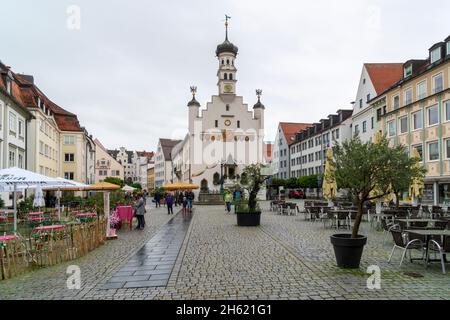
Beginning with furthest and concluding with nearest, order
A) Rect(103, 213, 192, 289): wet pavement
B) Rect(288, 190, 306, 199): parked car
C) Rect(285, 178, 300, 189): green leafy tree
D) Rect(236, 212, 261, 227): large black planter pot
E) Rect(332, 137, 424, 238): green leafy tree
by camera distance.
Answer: Rect(285, 178, 300, 189): green leafy tree → Rect(288, 190, 306, 199): parked car → Rect(236, 212, 261, 227): large black planter pot → Rect(332, 137, 424, 238): green leafy tree → Rect(103, 213, 192, 289): wet pavement

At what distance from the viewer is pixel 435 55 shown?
29.0 meters

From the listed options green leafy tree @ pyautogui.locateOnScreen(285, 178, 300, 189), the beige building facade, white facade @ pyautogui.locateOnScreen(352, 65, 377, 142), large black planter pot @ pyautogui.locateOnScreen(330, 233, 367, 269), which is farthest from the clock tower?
large black planter pot @ pyautogui.locateOnScreen(330, 233, 367, 269)

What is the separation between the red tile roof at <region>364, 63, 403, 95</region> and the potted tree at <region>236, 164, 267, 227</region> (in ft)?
89.1

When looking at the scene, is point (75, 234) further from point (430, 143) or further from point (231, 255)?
point (430, 143)

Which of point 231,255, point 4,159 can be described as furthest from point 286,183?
point 231,255

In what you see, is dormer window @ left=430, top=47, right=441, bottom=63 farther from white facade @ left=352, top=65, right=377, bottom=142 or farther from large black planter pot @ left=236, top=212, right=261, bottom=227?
large black planter pot @ left=236, top=212, right=261, bottom=227

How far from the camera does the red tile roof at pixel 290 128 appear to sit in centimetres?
8030

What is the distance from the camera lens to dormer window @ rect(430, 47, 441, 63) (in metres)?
28.4

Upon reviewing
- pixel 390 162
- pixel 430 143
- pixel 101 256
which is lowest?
pixel 101 256

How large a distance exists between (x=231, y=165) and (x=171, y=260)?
164 feet

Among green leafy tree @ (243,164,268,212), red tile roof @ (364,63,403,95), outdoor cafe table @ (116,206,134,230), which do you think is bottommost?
outdoor cafe table @ (116,206,134,230)

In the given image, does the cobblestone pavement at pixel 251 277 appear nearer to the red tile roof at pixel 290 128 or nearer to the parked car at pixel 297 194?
the parked car at pixel 297 194

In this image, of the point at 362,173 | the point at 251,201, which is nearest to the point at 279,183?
the point at 251,201
